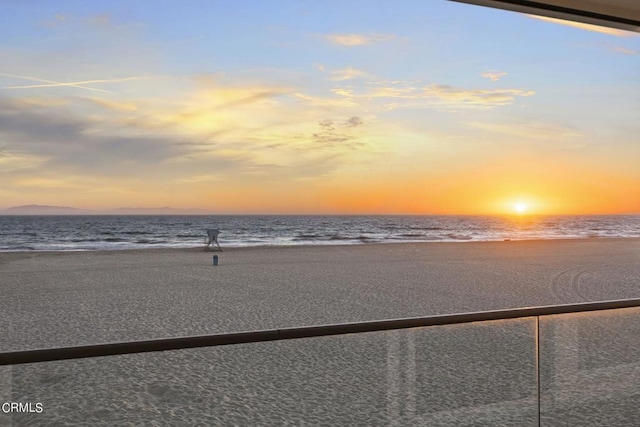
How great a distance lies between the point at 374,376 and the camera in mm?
1971

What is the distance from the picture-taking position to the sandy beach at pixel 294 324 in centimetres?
173

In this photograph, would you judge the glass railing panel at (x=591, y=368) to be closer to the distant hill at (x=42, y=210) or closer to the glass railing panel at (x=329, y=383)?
the glass railing panel at (x=329, y=383)

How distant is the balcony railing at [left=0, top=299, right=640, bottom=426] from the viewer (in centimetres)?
154

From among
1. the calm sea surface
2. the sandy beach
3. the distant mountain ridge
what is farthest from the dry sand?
the distant mountain ridge

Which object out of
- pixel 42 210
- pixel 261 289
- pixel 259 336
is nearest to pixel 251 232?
pixel 42 210

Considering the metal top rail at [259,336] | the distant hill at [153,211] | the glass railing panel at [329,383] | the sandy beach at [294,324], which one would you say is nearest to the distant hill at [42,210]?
the distant hill at [153,211]

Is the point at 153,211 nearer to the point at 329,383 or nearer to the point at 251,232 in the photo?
the point at 251,232

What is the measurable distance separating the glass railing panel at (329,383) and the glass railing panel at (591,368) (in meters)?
0.08

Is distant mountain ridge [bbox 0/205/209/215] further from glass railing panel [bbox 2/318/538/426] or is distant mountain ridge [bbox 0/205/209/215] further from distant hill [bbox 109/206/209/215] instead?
glass railing panel [bbox 2/318/538/426]

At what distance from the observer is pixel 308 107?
35.9 metres

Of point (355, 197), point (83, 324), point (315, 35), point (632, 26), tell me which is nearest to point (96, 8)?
point (315, 35)

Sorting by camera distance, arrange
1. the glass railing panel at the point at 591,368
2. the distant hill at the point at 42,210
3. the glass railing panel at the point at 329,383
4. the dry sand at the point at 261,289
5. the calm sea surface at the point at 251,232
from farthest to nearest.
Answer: the distant hill at the point at 42,210 → the calm sea surface at the point at 251,232 → the dry sand at the point at 261,289 → the glass railing panel at the point at 591,368 → the glass railing panel at the point at 329,383

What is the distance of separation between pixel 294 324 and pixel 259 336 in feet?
26.1

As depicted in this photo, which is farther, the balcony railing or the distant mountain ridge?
the distant mountain ridge
